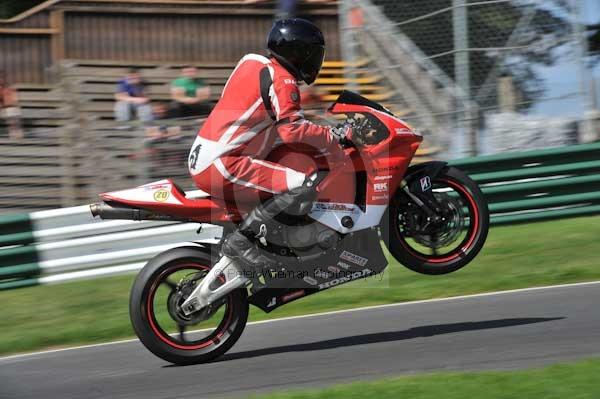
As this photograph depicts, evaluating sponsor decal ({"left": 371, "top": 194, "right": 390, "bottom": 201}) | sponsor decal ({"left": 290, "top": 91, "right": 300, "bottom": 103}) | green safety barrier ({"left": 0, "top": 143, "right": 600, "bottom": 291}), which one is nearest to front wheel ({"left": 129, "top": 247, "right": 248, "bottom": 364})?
sponsor decal ({"left": 371, "top": 194, "right": 390, "bottom": 201})

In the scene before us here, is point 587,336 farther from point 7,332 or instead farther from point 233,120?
point 7,332

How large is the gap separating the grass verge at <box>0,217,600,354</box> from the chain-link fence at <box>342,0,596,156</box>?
1542 mm

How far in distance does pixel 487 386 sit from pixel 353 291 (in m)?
3.55

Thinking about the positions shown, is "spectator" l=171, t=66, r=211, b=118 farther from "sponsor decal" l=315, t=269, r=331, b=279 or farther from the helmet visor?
"sponsor decal" l=315, t=269, r=331, b=279

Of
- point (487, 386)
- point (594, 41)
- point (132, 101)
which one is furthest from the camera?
point (132, 101)

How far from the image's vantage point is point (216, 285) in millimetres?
6316

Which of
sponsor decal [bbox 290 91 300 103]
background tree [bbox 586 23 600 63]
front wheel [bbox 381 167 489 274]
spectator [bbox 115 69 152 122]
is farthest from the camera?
spectator [bbox 115 69 152 122]

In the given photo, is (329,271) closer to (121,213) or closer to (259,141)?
(259,141)

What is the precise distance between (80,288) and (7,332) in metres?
1.55

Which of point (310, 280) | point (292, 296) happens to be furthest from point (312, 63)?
point (292, 296)

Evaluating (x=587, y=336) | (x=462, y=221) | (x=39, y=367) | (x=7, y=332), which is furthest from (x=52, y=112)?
(x=587, y=336)

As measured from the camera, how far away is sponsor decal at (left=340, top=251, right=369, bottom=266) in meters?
6.40

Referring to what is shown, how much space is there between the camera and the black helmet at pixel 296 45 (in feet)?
20.4

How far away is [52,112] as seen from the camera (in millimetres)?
14219
